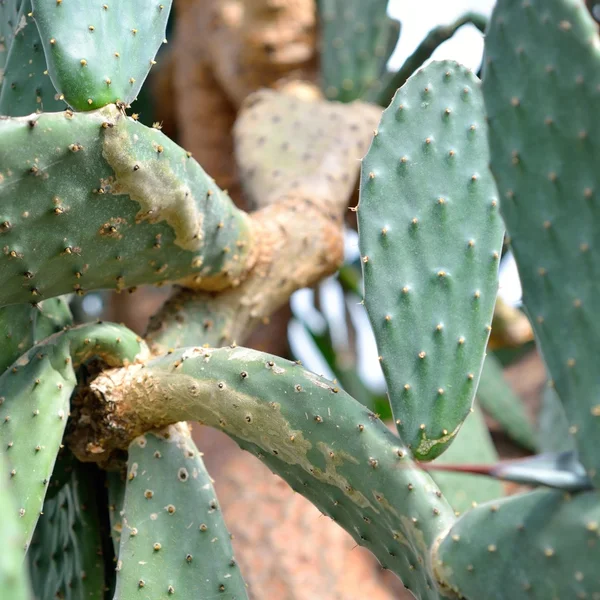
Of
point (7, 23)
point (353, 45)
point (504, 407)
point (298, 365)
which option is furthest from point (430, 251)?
point (504, 407)

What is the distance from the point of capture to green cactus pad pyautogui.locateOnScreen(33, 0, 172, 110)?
43.1 inches

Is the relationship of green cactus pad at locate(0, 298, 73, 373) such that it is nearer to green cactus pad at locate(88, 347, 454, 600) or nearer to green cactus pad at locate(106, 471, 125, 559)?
green cactus pad at locate(88, 347, 454, 600)

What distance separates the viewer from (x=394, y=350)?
3.39 ft

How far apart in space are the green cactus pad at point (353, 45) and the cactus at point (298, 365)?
106 cm

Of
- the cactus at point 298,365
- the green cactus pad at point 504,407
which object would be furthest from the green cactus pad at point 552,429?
the cactus at point 298,365

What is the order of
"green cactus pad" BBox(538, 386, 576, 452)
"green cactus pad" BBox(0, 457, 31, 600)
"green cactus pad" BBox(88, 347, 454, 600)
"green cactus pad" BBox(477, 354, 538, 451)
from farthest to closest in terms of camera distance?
"green cactus pad" BBox(477, 354, 538, 451) → "green cactus pad" BBox(538, 386, 576, 452) → "green cactus pad" BBox(88, 347, 454, 600) → "green cactus pad" BBox(0, 457, 31, 600)

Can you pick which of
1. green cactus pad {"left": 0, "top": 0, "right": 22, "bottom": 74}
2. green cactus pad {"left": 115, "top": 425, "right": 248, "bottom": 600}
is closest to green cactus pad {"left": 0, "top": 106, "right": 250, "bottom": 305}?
green cactus pad {"left": 115, "top": 425, "right": 248, "bottom": 600}

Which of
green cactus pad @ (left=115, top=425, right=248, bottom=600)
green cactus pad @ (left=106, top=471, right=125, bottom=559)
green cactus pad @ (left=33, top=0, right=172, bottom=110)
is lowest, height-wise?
green cactus pad @ (left=106, top=471, right=125, bottom=559)

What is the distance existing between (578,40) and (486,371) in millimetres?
1873

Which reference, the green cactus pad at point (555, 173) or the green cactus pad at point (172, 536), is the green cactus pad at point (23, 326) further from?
the green cactus pad at point (555, 173)

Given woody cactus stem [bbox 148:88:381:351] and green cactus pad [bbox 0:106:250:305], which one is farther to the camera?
woody cactus stem [bbox 148:88:381:351]

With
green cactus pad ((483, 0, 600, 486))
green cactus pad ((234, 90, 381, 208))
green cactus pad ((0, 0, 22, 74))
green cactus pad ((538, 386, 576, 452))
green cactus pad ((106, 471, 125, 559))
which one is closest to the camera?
green cactus pad ((483, 0, 600, 486))

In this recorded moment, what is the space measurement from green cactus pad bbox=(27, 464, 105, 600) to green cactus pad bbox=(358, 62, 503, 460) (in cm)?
65

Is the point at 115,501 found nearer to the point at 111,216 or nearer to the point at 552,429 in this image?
the point at 111,216
